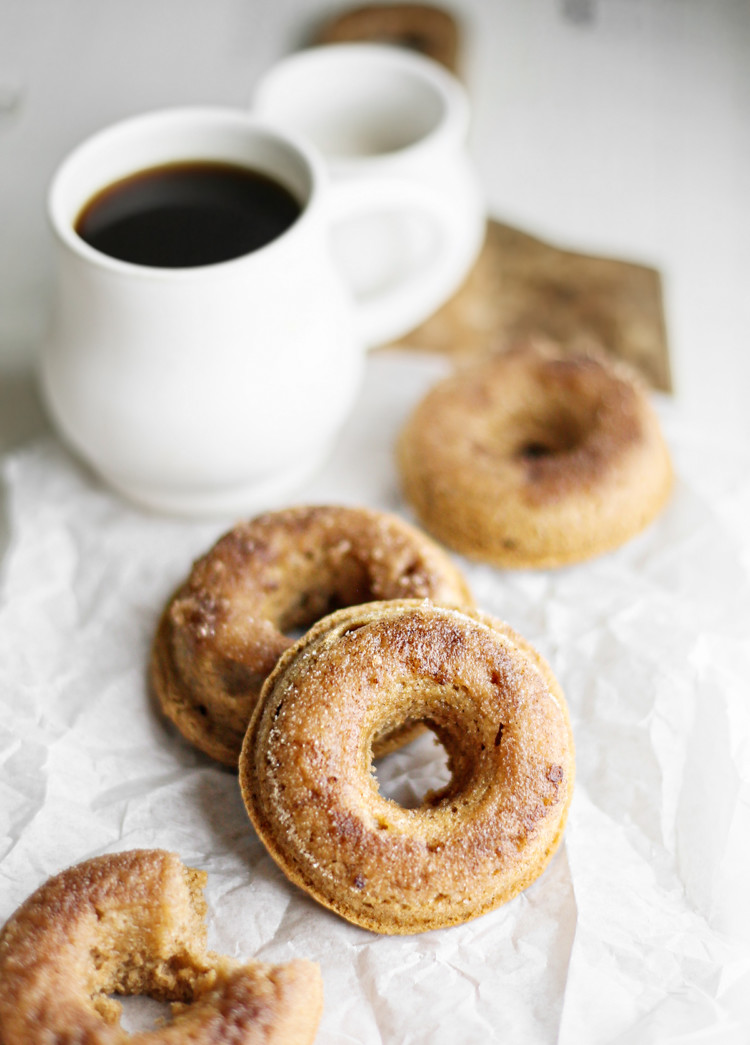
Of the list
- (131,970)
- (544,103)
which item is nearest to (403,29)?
(544,103)

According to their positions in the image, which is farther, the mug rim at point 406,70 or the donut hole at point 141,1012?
the mug rim at point 406,70

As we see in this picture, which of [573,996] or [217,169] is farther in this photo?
[217,169]

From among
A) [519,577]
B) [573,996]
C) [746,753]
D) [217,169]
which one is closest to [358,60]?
[217,169]

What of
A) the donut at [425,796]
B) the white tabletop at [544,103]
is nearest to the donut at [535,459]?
the donut at [425,796]

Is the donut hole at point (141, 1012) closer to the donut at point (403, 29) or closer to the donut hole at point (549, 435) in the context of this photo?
the donut hole at point (549, 435)

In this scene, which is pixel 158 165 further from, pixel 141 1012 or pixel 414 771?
pixel 141 1012

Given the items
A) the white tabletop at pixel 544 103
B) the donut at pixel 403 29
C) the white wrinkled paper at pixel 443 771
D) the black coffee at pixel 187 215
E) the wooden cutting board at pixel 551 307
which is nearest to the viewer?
the white wrinkled paper at pixel 443 771

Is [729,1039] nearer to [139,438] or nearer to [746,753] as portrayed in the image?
[746,753]
